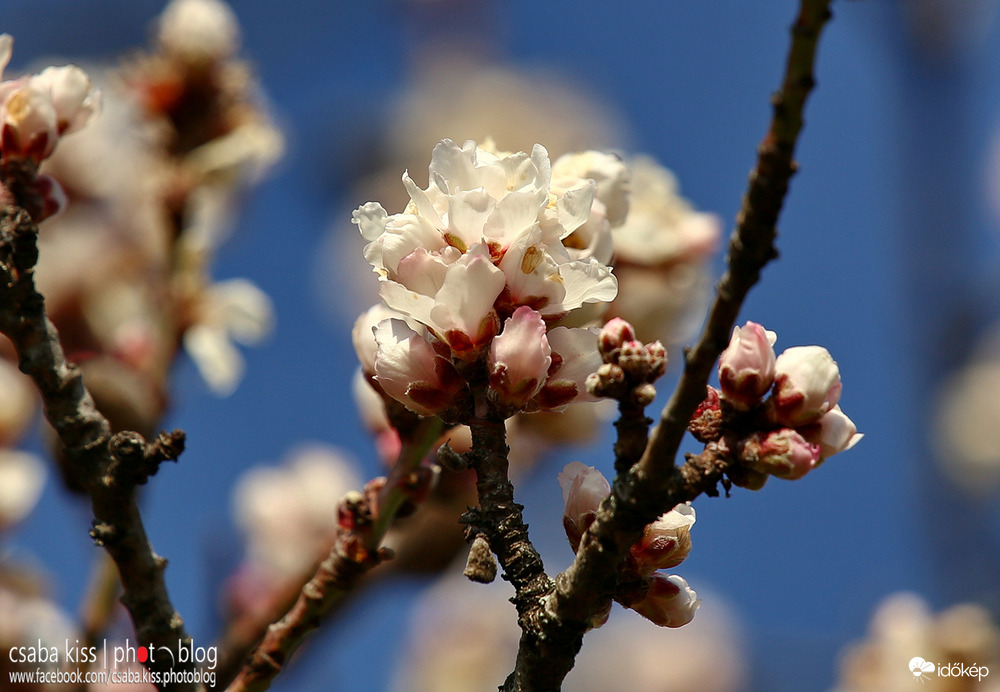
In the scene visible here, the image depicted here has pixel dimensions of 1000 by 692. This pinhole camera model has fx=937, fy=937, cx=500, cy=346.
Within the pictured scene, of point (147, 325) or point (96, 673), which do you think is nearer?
point (96, 673)

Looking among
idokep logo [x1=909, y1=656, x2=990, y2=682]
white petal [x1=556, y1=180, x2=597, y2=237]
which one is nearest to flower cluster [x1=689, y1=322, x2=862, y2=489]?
white petal [x1=556, y1=180, x2=597, y2=237]

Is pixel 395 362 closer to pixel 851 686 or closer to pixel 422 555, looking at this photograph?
pixel 422 555

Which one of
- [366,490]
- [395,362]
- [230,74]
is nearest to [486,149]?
[395,362]

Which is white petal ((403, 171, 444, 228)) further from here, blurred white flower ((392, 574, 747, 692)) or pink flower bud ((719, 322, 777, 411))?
blurred white flower ((392, 574, 747, 692))

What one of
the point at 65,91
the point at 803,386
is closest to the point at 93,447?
the point at 65,91

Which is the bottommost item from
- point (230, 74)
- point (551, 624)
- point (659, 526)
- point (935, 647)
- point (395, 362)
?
point (551, 624)

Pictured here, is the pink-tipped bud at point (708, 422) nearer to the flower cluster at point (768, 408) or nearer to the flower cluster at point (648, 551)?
the flower cluster at point (768, 408)
